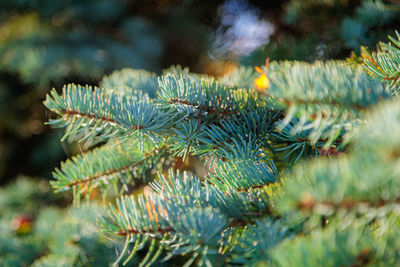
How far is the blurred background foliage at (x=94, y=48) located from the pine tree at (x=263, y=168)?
345 mm

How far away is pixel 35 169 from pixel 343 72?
1.57 metres

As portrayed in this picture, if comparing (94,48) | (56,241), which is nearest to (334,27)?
(56,241)

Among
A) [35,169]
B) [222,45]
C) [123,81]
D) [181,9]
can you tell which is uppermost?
[181,9]

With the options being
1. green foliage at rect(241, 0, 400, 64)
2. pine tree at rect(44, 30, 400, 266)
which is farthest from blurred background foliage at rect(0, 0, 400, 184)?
pine tree at rect(44, 30, 400, 266)

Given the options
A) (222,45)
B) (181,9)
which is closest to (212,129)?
(222,45)

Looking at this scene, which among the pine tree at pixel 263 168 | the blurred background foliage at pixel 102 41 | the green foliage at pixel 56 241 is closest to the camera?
the pine tree at pixel 263 168

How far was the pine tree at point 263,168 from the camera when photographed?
0.68 feet

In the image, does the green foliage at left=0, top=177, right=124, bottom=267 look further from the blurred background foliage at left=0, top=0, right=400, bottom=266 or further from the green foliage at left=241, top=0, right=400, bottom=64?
the green foliage at left=241, top=0, right=400, bottom=64

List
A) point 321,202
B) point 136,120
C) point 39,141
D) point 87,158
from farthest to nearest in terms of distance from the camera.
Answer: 1. point 39,141
2. point 87,158
3. point 136,120
4. point 321,202

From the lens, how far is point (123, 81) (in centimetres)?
56

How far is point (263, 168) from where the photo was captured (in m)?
0.38

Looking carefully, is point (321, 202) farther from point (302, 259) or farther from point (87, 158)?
point (87, 158)

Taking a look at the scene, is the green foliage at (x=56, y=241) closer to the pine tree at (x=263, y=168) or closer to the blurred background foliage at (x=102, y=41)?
the pine tree at (x=263, y=168)

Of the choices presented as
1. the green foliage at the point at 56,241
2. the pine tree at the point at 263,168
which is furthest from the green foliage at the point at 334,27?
the green foliage at the point at 56,241
